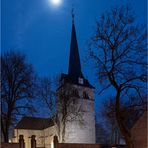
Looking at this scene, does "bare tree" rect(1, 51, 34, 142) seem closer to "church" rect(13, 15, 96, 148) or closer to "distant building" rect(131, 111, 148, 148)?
"distant building" rect(131, 111, 148, 148)

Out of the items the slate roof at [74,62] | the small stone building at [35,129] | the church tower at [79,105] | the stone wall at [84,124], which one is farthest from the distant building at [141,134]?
the small stone building at [35,129]

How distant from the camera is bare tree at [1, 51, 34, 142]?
1669 cm

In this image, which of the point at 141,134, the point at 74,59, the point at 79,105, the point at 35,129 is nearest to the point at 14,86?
the point at 141,134

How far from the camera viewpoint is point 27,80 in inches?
685

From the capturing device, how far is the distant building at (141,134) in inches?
537

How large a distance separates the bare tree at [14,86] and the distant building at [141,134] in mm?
6873

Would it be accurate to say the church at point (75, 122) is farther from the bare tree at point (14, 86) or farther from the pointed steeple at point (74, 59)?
the bare tree at point (14, 86)

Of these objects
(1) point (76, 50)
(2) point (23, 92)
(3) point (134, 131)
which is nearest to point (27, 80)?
(2) point (23, 92)

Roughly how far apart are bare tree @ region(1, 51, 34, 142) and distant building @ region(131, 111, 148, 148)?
6873 millimetres

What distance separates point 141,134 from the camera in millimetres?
14344

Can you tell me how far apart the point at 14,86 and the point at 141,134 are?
8.31m

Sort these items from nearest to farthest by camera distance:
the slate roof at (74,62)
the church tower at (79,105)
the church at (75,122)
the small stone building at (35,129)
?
the church tower at (79,105), the church at (75,122), the slate roof at (74,62), the small stone building at (35,129)

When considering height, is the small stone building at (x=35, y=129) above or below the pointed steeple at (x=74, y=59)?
below

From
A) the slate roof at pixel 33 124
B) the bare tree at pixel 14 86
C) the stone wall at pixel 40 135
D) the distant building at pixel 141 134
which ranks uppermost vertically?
the bare tree at pixel 14 86
